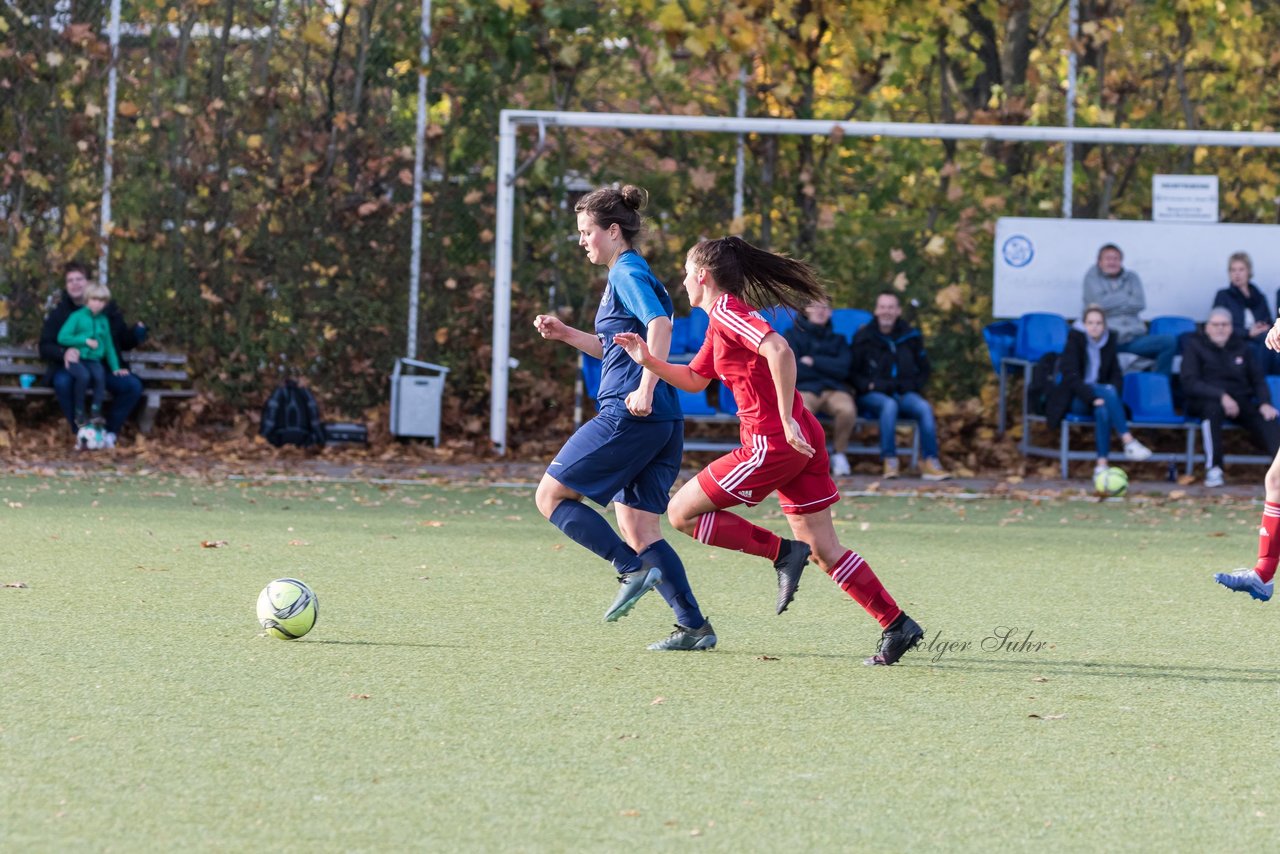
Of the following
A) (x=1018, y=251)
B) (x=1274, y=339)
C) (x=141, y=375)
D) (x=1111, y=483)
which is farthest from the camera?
(x=141, y=375)

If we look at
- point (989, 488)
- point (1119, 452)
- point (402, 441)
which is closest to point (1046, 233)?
point (1119, 452)

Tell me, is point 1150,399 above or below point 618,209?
below

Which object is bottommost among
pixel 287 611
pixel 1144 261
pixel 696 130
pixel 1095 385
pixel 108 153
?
pixel 287 611

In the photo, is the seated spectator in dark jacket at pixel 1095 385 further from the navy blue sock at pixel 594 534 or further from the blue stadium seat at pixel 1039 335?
the navy blue sock at pixel 594 534

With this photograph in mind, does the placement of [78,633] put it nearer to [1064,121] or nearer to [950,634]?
[950,634]

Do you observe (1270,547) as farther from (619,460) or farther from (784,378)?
(619,460)

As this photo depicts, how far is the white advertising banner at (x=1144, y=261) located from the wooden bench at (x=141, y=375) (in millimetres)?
6827

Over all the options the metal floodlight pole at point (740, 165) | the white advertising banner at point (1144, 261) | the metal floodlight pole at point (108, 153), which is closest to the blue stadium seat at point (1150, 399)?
the white advertising banner at point (1144, 261)

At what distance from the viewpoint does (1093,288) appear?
13.9 metres

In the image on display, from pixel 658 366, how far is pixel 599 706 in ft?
3.64

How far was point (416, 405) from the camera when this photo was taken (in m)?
14.6

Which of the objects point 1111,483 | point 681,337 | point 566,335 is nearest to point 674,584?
point 566,335

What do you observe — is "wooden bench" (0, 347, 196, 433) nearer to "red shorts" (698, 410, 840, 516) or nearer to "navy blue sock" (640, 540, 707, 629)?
"navy blue sock" (640, 540, 707, 629)

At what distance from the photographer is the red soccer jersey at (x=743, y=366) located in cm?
575
